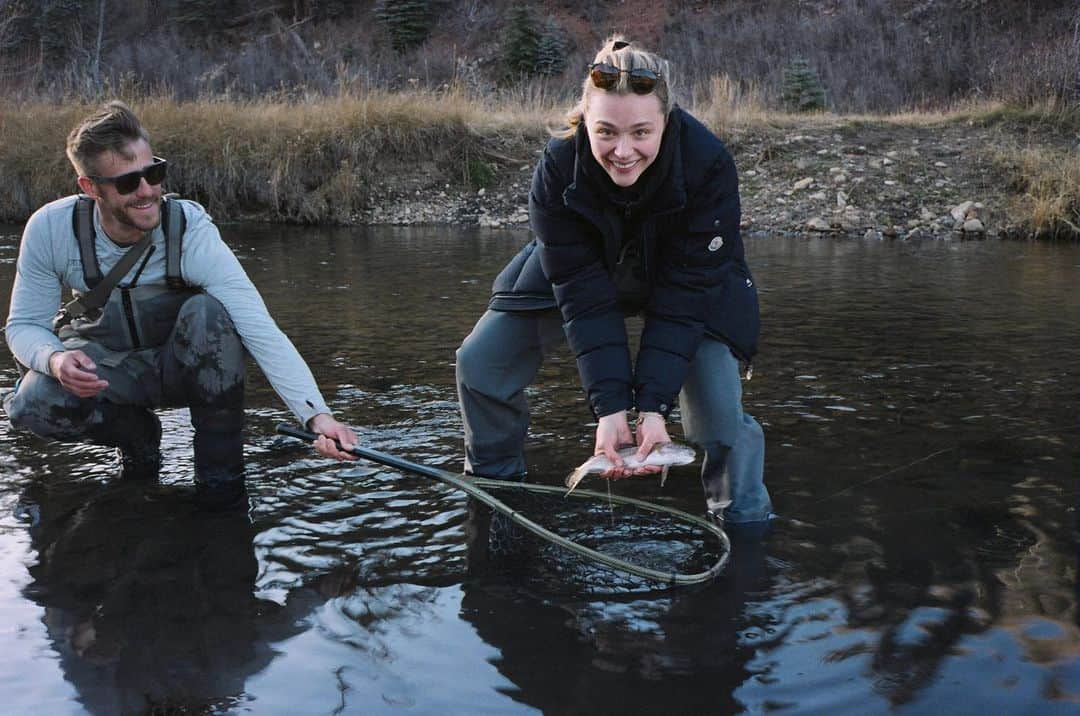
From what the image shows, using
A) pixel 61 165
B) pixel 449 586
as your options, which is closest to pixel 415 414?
pixel 449 586

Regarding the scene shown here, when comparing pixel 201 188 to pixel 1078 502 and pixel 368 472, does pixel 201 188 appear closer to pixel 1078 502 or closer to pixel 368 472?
pixel 368 472

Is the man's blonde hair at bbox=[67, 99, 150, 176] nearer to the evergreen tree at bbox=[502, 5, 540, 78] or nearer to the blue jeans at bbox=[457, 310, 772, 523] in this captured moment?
the blue jeans at bbox=[457, 310, 772, 523]

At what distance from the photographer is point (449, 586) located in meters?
3.24

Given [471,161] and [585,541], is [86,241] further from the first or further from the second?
[471,161]

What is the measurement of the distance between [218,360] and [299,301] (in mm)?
4904

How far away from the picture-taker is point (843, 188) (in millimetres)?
14453

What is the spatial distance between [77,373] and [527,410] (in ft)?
5.14

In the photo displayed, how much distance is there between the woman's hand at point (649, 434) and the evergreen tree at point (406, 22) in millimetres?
34544

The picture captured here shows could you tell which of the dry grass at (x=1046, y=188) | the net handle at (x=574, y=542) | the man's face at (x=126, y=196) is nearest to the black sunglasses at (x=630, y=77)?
the net handle at (x=574, y=542)

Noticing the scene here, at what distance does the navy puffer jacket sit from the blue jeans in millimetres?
126

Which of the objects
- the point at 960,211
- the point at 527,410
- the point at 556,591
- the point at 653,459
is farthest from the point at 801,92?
the point at 556,591

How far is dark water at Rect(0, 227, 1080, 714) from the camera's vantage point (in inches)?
103

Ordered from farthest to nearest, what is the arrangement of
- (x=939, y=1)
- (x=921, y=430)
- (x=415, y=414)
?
(x=939, y=1) < (x=415, y=414) < (x=921, y=430)

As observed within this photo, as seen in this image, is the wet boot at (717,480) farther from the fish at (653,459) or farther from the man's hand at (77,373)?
the man's hand at (77,373)
